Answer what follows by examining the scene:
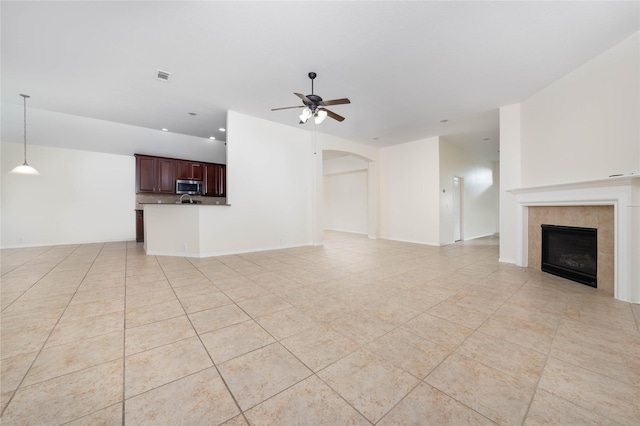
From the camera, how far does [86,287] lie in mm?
3068

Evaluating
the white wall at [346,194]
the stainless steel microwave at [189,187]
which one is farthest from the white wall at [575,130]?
the stainless steel microwave at [189,187]

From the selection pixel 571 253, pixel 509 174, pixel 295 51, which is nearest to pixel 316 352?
pixel 295 51

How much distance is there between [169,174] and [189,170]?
1.93 ft

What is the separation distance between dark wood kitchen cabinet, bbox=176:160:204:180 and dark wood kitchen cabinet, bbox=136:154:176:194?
17cm

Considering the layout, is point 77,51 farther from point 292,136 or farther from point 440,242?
point 440,242

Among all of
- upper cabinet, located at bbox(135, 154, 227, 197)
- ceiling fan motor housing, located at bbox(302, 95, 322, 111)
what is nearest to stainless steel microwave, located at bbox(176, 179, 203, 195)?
upper cabinet, located at bbox(135, 154, 227, 197)

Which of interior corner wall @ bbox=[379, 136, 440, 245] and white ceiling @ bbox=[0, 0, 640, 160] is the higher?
white ceiling @ bbox=[0, 0, 640, 160]

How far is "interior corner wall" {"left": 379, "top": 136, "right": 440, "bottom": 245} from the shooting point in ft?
21.9

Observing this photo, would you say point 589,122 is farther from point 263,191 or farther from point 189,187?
point 189,187

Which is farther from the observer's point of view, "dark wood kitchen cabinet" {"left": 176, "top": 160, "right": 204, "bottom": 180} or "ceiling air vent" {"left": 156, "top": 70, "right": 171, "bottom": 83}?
"dark wood kitchen cabinet" {"left": 176, "top": 160, "right": 204, "bottom": 180}

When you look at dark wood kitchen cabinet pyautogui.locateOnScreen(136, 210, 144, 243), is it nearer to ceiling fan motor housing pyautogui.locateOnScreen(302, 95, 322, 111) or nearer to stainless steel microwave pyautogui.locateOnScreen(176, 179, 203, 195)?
stainless steel microwave pyautogui.locateOnScreen(176, 179, 203, 195)

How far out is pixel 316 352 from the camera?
67.1 inches

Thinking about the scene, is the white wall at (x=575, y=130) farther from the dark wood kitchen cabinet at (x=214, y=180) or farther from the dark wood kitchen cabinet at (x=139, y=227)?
the dark wood kitchen cabinet at (x=139, y=227)

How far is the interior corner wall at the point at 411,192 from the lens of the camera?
263 inches
